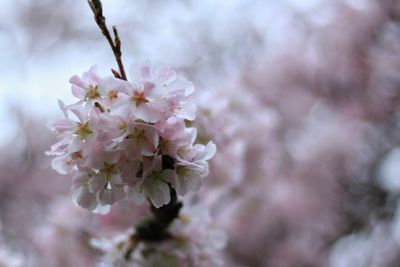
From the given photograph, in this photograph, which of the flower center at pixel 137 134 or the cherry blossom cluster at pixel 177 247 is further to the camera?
the cherry blossom cluster at pixel 177 247

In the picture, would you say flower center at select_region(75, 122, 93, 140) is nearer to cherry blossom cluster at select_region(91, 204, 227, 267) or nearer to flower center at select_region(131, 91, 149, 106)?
flower center at select_region(131, 91, 149, 106)

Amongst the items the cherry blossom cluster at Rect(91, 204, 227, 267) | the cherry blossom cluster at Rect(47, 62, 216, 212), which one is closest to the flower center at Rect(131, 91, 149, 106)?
the cherry blossom cluster at Rect(47, 62, 216, 212)

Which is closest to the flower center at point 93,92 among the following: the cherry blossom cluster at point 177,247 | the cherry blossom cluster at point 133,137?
the cherry blossom cluster at point 133,137

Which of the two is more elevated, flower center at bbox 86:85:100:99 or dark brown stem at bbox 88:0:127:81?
dark brown stem at bbox 88:0:127:81

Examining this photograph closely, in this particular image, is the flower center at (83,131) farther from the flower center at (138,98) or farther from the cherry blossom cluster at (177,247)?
the cherry blossom cluster at (177,247)

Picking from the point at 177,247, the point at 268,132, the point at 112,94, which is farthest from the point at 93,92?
the point at 268,132

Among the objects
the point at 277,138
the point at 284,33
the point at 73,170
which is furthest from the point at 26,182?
the point at 73,170
